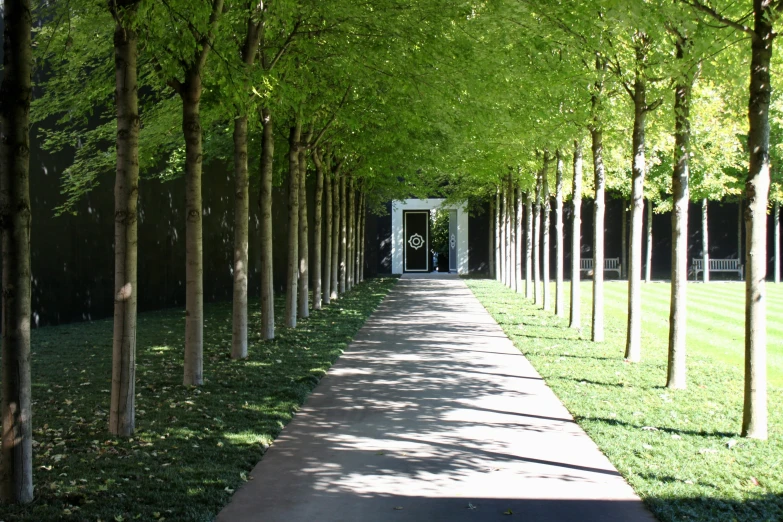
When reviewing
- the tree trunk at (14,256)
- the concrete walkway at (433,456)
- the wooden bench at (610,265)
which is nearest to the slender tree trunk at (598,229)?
the concrete walkway at (433,456)

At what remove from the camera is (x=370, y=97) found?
14547mm

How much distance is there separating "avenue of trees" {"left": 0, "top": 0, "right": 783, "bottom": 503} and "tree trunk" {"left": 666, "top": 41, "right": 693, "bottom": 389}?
0.9 inches

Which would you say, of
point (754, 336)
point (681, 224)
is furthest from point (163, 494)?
point (681, 224)

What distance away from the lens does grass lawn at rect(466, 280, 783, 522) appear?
555cm

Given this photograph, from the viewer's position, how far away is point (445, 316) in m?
19.9

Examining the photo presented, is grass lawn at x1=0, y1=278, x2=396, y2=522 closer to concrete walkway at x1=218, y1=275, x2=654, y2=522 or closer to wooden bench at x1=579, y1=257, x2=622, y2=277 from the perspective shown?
concrete walkway at x1=218, y1=275, x2=654, y2=522

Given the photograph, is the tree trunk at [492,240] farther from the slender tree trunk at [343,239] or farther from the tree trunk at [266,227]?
the tree trunk at [266,227]

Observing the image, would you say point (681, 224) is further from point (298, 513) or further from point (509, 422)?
point (298, 513)

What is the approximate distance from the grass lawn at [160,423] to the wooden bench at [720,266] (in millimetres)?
26761

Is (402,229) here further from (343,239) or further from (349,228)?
(343,239)

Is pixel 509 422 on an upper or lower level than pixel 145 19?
lower

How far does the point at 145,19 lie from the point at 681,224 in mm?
6325

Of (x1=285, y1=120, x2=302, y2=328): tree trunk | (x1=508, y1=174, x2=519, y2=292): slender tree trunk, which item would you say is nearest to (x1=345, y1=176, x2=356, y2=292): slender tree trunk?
(x1=508, y1=174, x2=519, y2=292): slender tree trunk

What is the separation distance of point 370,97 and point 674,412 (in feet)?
27.5
